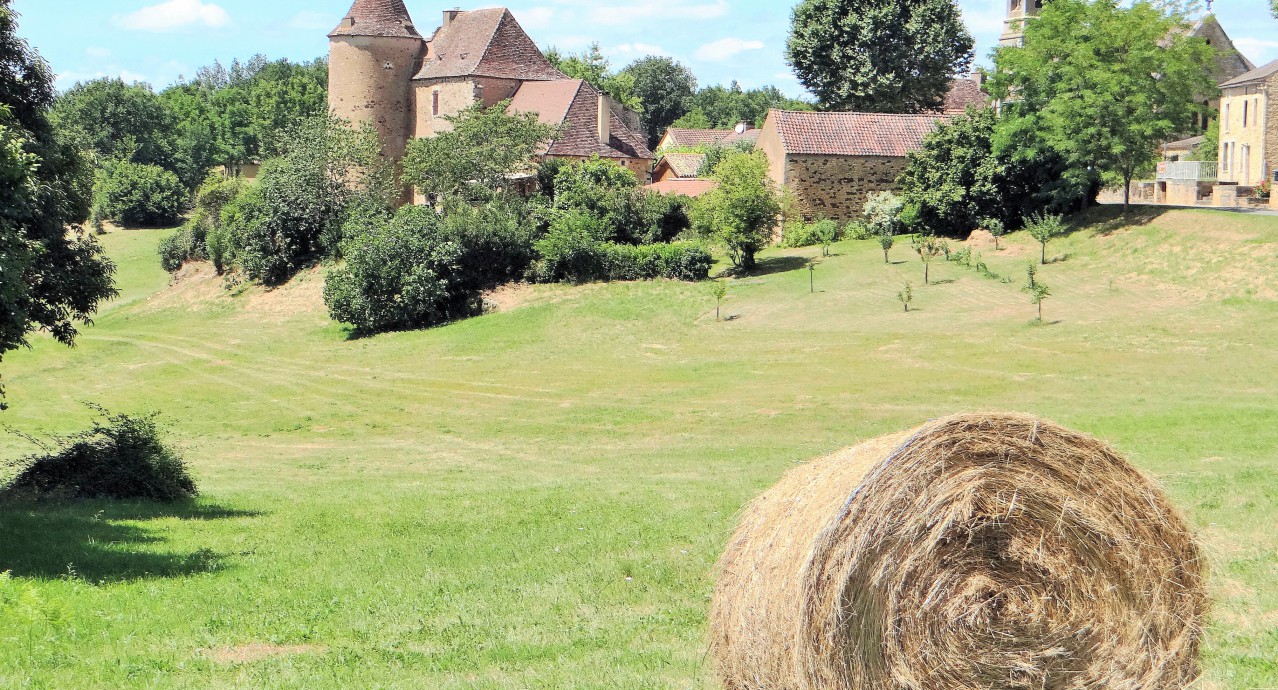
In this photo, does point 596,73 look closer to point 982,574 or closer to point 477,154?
point 477,154

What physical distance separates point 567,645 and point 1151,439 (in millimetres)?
13803

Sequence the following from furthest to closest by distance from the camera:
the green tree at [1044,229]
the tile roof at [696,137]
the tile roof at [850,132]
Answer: the tile roof at [696,137] < the tile roof at [850,132] < the green tree at [1044,229]

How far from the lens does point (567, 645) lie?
8789mm

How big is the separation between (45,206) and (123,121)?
101784mm

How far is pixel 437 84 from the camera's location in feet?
199

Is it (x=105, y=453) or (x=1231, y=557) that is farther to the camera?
(x=105, y=453)

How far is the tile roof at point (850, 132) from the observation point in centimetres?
5419

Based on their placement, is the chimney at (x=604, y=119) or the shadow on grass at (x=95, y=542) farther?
the chimney at (x=604, y=119)

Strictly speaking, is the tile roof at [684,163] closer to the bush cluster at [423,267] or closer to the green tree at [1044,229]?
the bush cluster at [423,267]

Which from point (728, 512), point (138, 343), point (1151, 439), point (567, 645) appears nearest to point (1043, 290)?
point (1151, 439)

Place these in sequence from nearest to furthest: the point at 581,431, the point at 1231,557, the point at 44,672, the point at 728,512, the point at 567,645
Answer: the point at 44,672, the point at 567,645, the point at 1231,557, the point at 728,512, the point at 581,431

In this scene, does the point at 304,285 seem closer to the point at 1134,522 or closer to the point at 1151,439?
the point at 1151,439

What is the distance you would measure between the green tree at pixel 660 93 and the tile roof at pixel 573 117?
71188 mm

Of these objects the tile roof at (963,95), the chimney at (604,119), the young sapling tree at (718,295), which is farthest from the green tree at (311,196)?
the tile roof at (963,95)
